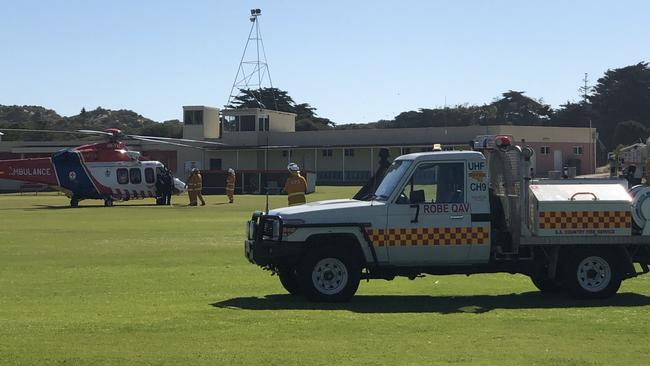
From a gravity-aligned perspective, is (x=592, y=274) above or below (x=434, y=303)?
above

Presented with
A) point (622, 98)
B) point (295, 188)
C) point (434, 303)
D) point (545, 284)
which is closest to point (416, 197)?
point (434, 303)

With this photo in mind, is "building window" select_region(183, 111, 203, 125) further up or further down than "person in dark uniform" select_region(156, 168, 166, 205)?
further up

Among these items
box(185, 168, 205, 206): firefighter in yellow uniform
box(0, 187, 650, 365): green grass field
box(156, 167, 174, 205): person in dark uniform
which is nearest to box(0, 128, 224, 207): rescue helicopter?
box(156, 167, 174, 205): person in dark uniform

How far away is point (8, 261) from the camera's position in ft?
55.7

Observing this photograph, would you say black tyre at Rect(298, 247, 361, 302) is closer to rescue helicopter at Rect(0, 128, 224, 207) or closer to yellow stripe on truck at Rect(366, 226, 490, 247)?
yellow stripe on truck at Rect(366, 226, 490, 247)

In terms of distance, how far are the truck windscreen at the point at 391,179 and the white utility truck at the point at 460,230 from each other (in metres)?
0.02

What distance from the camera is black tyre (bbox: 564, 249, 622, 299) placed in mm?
11969

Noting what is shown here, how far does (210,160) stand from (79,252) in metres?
75.9

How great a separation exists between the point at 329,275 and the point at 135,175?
35752 mm

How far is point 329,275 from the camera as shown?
1154cm

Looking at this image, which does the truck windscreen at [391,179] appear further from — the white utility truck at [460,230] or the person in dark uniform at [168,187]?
the person in dark uniform at [168,187]

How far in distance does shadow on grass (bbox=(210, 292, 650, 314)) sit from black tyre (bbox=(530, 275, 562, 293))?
19 centimetres

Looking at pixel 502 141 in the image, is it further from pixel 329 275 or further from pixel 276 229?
pixel 276 229

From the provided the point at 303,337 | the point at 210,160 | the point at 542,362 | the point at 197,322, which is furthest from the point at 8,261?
the point at 210,160
